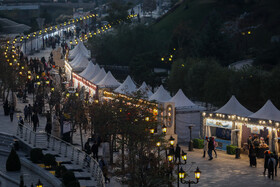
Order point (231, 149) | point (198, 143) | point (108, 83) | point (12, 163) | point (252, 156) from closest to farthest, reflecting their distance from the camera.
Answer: point (12, 163) < point (252, 156) < point (231, 149) < point (198, 143) < point (108, 83)

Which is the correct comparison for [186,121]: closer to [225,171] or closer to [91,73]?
[225,171]

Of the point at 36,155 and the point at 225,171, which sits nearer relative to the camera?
the point at 36,155

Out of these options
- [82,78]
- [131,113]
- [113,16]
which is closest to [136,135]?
[131,113]

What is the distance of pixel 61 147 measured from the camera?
2967cm

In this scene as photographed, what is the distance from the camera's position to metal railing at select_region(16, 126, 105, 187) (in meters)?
25.2

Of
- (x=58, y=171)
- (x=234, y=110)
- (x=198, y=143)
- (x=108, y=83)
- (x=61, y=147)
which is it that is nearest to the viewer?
(x=58, y=171)

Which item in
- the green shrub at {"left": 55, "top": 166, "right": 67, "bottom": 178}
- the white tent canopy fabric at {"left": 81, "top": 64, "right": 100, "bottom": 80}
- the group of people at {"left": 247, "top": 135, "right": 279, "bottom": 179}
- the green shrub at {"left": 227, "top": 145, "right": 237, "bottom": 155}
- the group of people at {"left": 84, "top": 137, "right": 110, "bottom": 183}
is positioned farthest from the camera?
the white tent canopy fabric at {"left": 81, "top": 64, "right": 100, "bottom": 80}

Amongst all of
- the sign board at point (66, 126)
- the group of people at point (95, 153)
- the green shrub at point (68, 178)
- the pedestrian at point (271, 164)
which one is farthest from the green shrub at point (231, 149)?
the green shrub at point (68, 178)

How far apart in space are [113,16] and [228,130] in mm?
79612

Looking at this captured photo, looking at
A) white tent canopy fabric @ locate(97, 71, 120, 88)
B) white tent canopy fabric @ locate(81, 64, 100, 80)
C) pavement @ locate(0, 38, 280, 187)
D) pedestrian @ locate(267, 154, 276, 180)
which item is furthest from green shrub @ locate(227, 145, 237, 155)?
white tent canopy fabric @ locate(81, 64, 100, 80)

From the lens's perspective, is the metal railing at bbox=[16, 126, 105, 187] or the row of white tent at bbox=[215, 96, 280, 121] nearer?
the metal railing at bbox=[16, 126, 105, 187]

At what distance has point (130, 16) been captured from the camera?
115 meters

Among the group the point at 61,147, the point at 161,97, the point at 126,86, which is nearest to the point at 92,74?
the point at 126,86

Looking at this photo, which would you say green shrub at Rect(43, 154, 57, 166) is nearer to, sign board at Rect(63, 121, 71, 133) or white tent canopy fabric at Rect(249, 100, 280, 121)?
sign board at Rect(63, 121, 71, 133)
